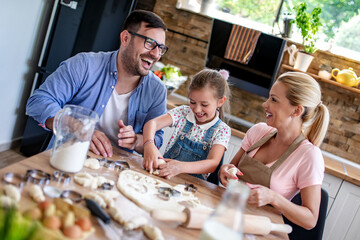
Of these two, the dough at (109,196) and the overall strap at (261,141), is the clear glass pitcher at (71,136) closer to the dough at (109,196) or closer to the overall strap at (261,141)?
the dough at (109,196)

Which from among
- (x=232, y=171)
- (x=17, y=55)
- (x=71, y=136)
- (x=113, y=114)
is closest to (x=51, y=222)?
(x=71, y=136)

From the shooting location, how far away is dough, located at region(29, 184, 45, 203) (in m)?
0.87

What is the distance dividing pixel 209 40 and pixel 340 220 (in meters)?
1.92

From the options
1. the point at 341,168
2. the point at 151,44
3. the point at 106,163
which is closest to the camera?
the point at 106,163

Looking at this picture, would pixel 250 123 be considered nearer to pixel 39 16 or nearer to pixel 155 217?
pixel 39 16

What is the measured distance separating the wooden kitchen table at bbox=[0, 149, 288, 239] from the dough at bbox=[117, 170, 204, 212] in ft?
0.08

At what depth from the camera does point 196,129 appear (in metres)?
1.84

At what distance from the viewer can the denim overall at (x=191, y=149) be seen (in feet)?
5.92

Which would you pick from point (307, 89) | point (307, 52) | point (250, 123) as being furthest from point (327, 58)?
point (307, 89)

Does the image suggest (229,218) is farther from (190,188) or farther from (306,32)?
(306,32)

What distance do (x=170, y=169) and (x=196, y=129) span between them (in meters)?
0.48

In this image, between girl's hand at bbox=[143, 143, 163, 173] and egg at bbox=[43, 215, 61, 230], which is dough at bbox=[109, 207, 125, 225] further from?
girl's hand at bbox=[143, 143, 163, 173]

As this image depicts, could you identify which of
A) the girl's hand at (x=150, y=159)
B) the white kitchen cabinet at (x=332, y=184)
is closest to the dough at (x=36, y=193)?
the girl's hand at (x=150, y=159)

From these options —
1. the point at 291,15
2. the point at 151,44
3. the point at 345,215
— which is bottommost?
the point at 345,215
